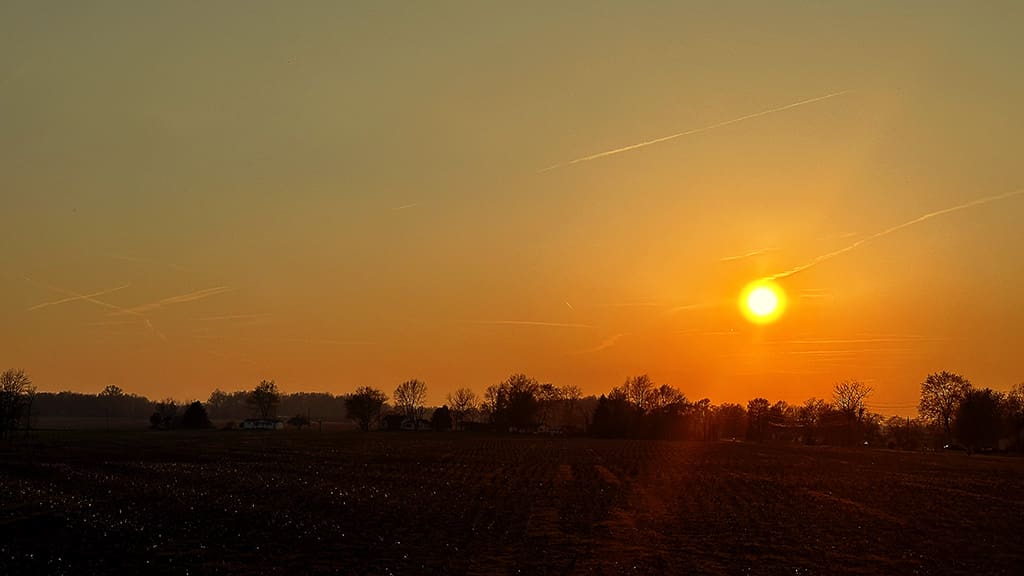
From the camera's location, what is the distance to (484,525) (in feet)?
114

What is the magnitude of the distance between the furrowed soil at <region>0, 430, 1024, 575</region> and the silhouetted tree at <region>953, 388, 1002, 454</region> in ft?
297

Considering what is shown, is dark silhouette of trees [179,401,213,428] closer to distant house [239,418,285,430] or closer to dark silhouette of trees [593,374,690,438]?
distant house [239,418,285,430]

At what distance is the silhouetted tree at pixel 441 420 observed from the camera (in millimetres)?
193625

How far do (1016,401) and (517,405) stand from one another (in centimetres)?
9970

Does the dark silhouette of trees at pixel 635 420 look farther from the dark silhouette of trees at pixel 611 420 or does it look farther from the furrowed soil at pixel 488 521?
the furrowed soil at pixel 488 521

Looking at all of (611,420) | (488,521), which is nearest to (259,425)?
(611,420)

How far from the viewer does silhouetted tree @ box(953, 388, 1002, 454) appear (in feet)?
483

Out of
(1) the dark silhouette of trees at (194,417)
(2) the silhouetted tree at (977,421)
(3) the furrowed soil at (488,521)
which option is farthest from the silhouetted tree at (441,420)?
(3) the furrowed soil at (488,521)

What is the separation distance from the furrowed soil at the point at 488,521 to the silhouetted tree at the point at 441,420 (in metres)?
127

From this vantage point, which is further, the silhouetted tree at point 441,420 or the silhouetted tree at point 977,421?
the silhouetted tree at point 441,420

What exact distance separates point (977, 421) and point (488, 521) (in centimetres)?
13557

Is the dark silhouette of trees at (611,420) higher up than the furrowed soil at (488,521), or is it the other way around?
the dark silhouette of trees at (611,420)

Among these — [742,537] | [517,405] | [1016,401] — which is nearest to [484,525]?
[742,537]

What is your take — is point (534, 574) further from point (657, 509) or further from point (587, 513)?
point (657, 509)
